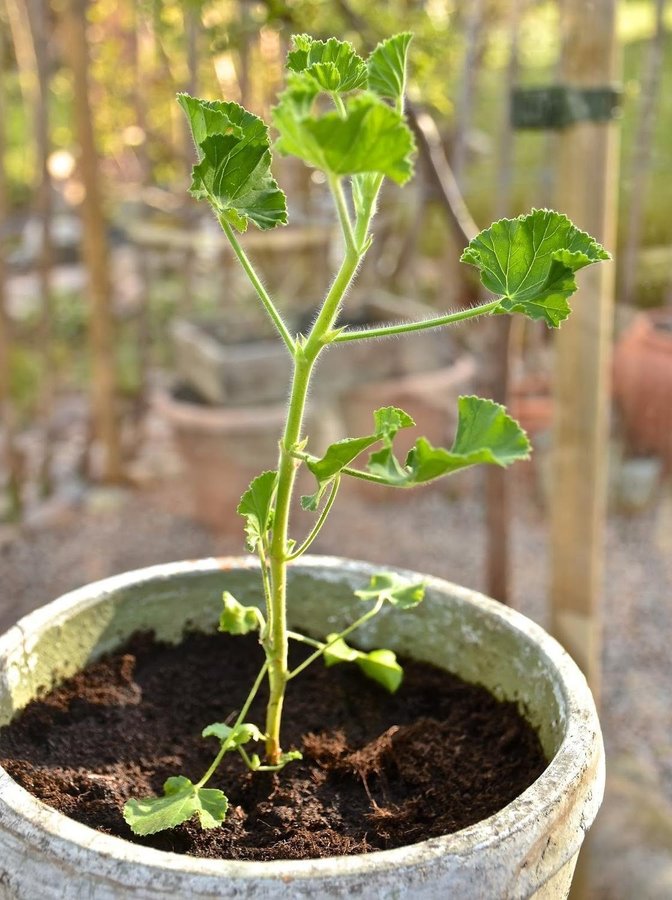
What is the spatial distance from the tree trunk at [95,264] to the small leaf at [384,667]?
6.82ft

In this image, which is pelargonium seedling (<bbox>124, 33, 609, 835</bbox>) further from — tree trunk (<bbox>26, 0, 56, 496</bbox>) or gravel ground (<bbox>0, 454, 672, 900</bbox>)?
tree trunk (<bbox>26, 0, 56, 496</bbox>)

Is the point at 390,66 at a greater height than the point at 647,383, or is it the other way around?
the point at 390,66


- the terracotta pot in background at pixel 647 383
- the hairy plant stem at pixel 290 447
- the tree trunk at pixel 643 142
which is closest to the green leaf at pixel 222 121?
the hairy plant stem at pixel 290 447

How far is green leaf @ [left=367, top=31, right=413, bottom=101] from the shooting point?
26.1 inches

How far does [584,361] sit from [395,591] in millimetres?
725

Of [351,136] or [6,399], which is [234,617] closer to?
[351,136]

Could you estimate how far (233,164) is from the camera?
0.70 m

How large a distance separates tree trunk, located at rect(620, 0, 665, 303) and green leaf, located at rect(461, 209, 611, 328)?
6.92ft

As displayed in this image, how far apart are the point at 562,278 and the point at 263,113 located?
3127 millimetres

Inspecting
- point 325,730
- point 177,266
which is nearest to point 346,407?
point 325,730

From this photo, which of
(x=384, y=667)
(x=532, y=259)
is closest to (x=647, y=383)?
(x=384, y=667)

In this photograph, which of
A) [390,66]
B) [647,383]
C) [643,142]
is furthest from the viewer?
[647,383]

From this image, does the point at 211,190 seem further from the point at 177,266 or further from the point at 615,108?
the point at 177,266

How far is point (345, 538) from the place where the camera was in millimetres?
2807
